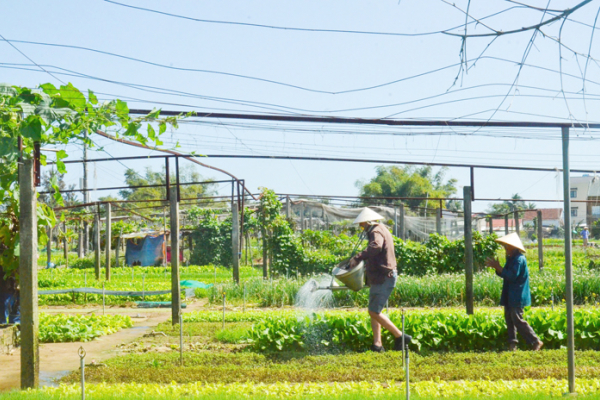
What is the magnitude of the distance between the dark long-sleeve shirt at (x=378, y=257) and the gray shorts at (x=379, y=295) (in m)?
0.06

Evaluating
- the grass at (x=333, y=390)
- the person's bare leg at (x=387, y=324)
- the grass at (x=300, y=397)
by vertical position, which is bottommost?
the grass at (x=333, y=390)

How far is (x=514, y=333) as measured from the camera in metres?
8.41

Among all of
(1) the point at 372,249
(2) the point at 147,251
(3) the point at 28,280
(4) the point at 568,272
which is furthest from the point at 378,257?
(2) the point at 147,251

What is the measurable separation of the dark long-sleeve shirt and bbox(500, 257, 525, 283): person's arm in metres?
1.54

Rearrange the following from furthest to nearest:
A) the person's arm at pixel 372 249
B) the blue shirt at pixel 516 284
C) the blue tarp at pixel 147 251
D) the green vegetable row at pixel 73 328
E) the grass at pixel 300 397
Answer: the blue tarp at pixel 147 251 < the green vegetable row at pixel 73 328 < the person's arm at pixel 372 249 < the blue shirt at pixel 516 284 < the grass at pixel 300 397

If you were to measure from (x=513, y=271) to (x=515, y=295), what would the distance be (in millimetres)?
370

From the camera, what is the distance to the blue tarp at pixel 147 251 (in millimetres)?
35991

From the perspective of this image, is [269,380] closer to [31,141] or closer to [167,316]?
[31,141]

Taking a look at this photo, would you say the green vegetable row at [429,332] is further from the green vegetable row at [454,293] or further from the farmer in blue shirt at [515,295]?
the green vegetable row at [454,293]

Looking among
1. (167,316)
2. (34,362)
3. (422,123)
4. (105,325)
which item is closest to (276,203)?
(167,316)

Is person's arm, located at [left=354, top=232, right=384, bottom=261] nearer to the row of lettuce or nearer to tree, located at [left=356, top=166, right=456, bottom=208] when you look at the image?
the row of lettuce

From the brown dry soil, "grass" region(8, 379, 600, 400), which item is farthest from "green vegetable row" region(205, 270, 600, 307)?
"grass" region(8, 379, 600, 400)

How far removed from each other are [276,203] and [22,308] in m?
12.7

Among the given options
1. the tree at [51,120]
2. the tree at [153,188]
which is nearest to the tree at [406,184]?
the tree at [153,188]
